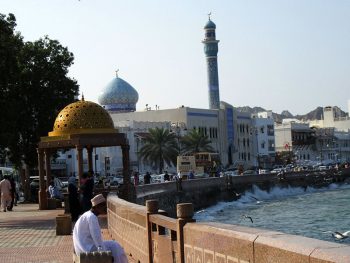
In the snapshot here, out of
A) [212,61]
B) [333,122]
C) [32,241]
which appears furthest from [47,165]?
[333,122]

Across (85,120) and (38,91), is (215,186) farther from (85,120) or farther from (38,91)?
(85,120)

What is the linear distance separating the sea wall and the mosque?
1644 cm

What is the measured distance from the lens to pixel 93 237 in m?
8.85

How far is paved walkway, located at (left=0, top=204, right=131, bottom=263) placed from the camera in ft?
49.2

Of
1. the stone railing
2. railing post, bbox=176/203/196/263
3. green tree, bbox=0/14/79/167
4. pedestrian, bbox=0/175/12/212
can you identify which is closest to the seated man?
the stone railing

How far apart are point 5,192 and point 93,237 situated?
885 inches

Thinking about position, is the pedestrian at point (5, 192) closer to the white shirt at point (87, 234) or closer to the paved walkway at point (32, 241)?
the paved walkway at point (32, 241)

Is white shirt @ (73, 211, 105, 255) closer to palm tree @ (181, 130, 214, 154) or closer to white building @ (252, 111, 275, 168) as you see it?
palm tree @ (181, 130, 214, 154)

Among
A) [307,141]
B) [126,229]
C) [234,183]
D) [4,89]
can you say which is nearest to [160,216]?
[126,229]

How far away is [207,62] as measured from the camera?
120m

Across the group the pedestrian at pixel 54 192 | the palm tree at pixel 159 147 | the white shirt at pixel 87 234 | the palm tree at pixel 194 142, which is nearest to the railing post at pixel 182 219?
the white shirt at pixel 87 234

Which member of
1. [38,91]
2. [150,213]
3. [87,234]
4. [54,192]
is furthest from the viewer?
[38,91]

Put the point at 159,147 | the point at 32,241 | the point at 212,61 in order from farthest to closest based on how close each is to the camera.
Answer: the point at 212,61
the point at 159,147
the point at 32,241

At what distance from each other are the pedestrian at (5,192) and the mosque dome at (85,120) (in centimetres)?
Result: 345
